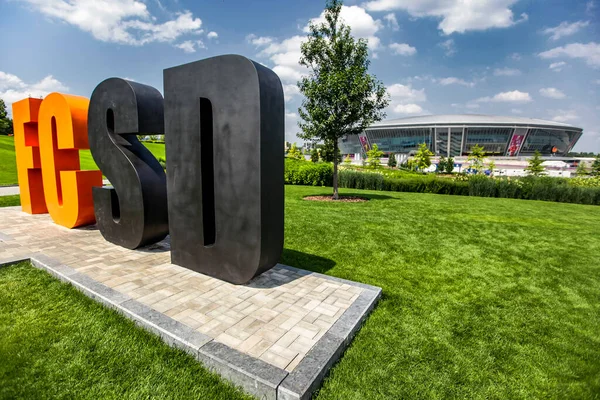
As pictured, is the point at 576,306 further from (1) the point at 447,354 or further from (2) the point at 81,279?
(2) the point at 81,279

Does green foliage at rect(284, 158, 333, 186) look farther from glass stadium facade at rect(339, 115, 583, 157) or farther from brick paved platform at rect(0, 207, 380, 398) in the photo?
glass stadium facade at rect(339, 115, 583, 157)

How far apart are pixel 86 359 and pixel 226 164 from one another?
2.69 m

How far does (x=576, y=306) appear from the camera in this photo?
4523mm

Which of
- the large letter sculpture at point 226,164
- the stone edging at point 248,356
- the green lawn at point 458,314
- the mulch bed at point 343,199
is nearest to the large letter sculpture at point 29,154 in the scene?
the green lawn at point 458,314

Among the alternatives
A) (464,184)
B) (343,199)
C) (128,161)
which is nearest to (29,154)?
(128,161)

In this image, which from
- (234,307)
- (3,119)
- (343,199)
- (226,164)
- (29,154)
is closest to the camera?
(234,307)

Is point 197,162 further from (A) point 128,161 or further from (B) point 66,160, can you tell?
(B) point 66,160

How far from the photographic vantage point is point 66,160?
25.0ft

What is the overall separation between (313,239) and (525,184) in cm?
1763

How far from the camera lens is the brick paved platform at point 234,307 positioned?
2779 mm


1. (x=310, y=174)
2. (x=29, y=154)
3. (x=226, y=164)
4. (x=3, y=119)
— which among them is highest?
(x=3, y=119)

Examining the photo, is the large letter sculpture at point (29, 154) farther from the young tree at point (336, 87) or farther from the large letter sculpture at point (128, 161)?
the young tree at point (336, 87)

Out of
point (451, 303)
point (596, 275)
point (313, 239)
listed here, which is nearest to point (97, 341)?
point (451, 303)

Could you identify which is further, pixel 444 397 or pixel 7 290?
pixel 7 290
